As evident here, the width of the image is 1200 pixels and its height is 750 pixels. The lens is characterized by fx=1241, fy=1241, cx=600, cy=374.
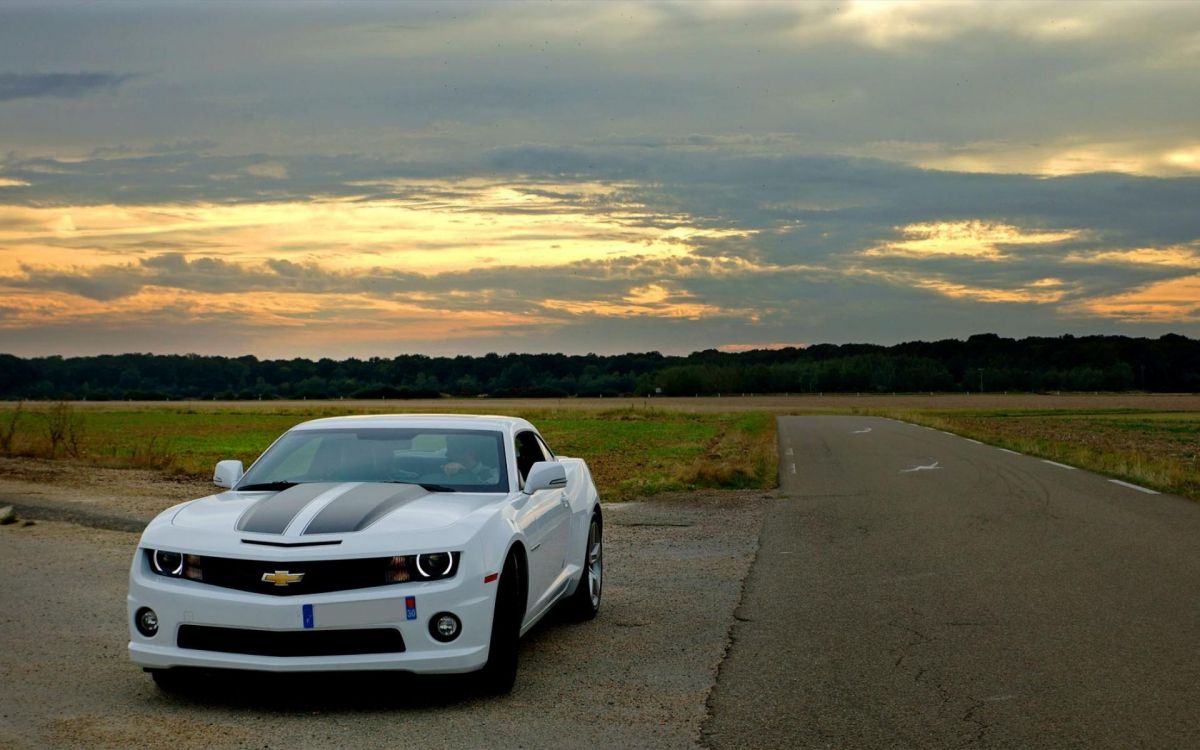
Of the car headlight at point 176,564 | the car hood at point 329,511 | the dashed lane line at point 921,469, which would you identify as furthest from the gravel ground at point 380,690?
the dashed lane line at point 921,469

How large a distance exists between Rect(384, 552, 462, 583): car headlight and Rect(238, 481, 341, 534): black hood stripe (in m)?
0.61

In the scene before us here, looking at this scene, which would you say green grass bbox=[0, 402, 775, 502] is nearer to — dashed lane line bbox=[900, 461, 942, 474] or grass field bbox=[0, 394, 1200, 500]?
grass field bbox=[0, 394, 1200, 500]

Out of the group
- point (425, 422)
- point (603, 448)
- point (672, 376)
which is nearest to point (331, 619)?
point (425, 422)

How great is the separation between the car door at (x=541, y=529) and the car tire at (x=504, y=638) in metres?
0.44

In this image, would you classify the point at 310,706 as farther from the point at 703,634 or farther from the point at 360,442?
the point at 703,634

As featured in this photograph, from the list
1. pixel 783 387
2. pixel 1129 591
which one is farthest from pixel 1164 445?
pixel 783 387

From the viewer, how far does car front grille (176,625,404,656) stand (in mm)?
6004

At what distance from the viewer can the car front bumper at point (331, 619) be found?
595 cm

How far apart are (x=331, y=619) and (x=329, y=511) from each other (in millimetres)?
696

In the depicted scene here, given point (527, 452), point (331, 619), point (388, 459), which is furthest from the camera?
point (527, 452)

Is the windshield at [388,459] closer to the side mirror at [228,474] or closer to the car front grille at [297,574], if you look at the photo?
the side mirror at [228,474]

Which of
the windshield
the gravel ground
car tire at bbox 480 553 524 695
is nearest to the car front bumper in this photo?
car tire at bbox 480 553 524 695

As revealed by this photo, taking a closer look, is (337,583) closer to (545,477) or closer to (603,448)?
(545,477)

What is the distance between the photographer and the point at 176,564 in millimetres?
6297
